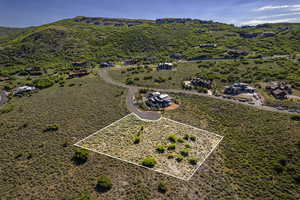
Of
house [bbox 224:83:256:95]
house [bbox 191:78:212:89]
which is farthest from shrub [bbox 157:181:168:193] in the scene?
house [bbox 191:78:212:89]

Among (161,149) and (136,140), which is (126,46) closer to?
(136,140)

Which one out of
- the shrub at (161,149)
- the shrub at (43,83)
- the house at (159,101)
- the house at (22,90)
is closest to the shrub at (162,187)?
the shrub at (161,149)

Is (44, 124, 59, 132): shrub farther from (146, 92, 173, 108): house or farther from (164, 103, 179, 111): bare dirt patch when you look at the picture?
(164, 103, 179, 111): bare dirt patch

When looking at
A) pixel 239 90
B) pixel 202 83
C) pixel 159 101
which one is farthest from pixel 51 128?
pixel 239 90

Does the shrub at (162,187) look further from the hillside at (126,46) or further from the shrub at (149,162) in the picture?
the hillside at (126,46)

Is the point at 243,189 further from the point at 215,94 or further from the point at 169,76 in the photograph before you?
the point at 169,76

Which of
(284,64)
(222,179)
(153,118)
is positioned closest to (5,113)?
(153,118)

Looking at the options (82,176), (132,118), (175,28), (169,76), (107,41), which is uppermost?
(175,28)
